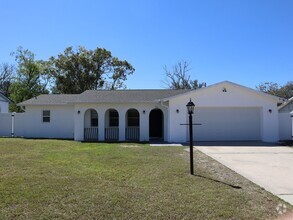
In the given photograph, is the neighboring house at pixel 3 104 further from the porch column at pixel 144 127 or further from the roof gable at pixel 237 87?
the roof gable at pixel 237 87

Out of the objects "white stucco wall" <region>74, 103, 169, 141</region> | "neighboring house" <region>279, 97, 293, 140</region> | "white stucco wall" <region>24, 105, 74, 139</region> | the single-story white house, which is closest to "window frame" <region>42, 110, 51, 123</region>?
"white stucco wall" <region>24, 105, 74, 139</region>

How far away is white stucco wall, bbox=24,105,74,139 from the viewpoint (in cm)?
2297

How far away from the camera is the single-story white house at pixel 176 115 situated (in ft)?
63.1

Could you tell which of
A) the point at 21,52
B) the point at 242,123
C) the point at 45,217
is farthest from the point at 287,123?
the point at 21,52

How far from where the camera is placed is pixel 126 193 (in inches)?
257

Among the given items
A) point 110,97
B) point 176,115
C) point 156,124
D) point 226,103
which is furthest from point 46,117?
point 226,103

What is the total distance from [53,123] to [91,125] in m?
3.06

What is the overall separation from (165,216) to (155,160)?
5.85 metres

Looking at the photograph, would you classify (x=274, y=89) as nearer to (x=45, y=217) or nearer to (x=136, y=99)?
(x=136, y=99)

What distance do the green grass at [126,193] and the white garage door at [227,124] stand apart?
32.5ft

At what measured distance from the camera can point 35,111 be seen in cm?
2327

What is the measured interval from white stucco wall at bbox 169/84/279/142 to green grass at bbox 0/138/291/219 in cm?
913

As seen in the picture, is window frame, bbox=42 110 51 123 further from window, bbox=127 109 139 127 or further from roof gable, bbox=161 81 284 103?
roof gable, bbox=161 81 284 103

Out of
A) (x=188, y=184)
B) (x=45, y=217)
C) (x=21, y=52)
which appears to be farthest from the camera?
(x=21, y=52)
